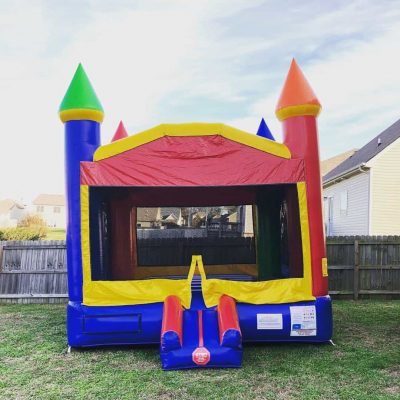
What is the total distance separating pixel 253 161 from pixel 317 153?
75cm

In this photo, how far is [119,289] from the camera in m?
5.13

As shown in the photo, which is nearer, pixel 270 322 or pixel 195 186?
pixel 270 322

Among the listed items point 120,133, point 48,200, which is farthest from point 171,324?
point 48,200

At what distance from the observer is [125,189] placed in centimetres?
670

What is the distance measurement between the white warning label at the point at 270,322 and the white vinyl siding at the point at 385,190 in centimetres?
998

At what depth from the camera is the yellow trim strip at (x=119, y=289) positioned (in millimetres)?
5098

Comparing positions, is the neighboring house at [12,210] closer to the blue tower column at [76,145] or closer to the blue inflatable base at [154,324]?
the blue tower column at [76,145]

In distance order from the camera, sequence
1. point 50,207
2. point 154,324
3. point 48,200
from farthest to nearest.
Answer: point 48,200 → point 50,207 → point 154,324

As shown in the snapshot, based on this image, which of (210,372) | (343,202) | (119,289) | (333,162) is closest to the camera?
(210,372)

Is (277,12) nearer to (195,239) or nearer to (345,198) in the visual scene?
(195,239)

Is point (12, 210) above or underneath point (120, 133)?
above

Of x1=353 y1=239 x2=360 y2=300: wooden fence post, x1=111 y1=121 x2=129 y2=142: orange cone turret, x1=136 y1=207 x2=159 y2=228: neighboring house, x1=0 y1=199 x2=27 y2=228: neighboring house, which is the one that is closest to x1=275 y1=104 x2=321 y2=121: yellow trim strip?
x1=136 y1=207 x2=159 y2=228: neighboring house

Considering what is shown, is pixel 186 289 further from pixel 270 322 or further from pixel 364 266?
pixel 364 266

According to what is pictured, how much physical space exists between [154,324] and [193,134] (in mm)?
2073
